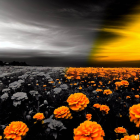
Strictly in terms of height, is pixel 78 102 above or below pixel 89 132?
above

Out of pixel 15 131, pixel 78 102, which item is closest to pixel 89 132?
pixel 78 102

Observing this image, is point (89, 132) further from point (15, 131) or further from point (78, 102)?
point (15, 131)

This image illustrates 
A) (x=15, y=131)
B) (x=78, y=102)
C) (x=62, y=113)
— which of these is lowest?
(x=15, y=131)

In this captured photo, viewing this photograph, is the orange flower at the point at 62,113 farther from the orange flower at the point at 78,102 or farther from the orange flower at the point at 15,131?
the orange flower at the point at 15,131

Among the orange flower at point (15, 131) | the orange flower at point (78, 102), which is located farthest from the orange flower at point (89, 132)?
the orange flower at point (15, 131)

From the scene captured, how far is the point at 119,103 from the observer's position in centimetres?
391

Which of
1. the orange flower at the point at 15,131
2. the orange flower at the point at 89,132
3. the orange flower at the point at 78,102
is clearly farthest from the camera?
the orange flower at the point at 78,102

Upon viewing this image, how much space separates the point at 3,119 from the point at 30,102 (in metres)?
0.79

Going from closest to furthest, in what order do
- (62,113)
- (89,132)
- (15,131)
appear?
1. (89,132)
2. (15,131)
3. (62,113)

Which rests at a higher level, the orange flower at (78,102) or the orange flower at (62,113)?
the orange flower at (78,102)

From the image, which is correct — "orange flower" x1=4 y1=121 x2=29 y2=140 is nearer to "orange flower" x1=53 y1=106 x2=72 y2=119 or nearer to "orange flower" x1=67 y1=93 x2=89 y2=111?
"orange flower" x1=53 y1=106 x2=72 y2=119

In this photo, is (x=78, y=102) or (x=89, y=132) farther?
(x=78, y=102)

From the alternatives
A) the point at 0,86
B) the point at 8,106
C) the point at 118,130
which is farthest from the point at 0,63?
the point at 118,130

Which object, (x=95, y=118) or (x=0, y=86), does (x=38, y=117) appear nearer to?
(x=95, y=118)
